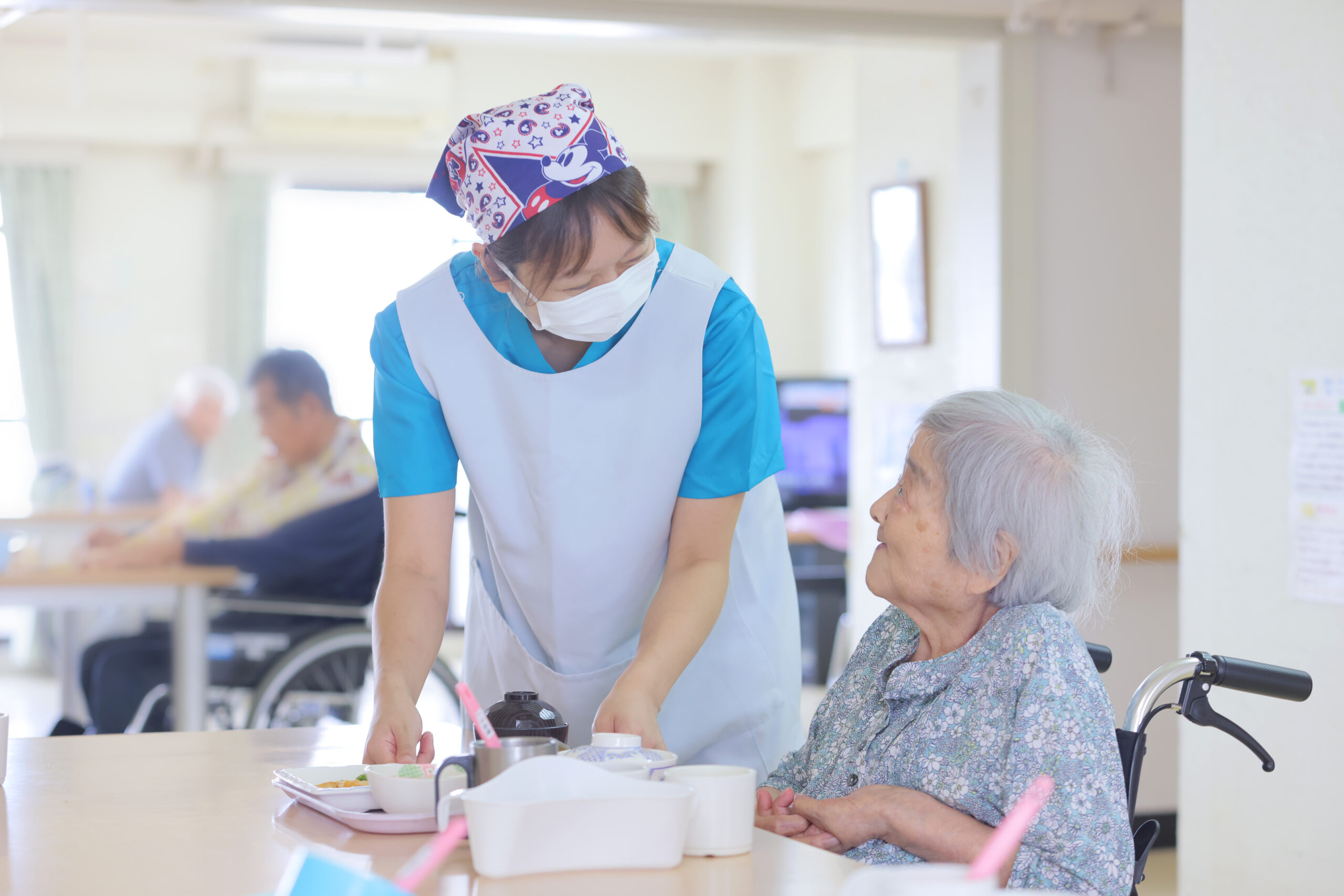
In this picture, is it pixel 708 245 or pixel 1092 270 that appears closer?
pixel 1092 270

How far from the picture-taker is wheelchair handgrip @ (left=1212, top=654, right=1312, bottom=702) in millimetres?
1466

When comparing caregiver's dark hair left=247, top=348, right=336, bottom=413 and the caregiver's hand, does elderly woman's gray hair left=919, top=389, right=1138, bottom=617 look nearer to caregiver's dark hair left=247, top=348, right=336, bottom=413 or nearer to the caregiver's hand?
the caregiver's hand

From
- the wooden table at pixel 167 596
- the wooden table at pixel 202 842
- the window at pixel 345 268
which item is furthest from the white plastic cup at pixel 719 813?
the window at pixel 345 268

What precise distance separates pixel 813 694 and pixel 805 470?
3.70 feet

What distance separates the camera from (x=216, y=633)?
394 centimetres

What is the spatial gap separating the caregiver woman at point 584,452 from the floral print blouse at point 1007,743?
8.6 inches

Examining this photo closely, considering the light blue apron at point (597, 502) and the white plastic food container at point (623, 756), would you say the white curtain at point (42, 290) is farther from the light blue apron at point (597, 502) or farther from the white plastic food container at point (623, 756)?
the white plastic food container at point (623, 756)

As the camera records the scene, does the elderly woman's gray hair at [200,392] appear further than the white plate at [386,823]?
Yes

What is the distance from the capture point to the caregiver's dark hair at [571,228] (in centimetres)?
144

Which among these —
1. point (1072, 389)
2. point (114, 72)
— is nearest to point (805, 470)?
point (1072, 389)

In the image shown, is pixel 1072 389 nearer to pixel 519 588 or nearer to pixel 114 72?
pixel 519 588

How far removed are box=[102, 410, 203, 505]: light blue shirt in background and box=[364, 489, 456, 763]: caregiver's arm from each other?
176 inches

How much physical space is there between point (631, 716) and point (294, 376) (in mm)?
3011

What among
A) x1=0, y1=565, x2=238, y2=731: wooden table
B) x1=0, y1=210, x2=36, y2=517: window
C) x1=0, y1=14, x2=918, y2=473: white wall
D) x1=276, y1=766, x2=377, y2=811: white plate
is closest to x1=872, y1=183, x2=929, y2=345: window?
x1=0, y1=565, x2=238, y2=731: wooden table
